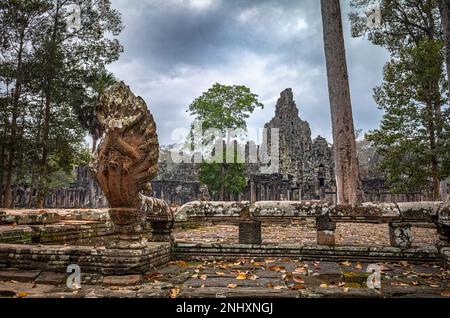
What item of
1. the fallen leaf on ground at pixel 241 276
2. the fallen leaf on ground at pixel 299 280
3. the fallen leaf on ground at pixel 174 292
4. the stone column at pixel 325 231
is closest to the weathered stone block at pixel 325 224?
the stone column at pixel 325 231

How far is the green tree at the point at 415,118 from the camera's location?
15562 millimetres

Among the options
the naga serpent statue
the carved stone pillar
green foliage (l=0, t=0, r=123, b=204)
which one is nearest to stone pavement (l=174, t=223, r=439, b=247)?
the carved stone pillar

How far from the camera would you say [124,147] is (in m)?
3.78

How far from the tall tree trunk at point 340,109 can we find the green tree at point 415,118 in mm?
7428

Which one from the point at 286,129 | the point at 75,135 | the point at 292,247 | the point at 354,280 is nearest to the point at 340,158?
the point at 292,247

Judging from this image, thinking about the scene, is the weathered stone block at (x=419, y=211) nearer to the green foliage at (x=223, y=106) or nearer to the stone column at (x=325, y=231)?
the stone column at (x=325, y=231)

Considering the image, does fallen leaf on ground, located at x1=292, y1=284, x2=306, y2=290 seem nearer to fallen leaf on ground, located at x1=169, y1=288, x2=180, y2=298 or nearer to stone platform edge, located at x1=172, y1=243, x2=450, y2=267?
fallen leaf on ground, located at x1=169, y1=288, x2=180, y2=298

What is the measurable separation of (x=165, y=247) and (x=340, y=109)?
7431 mm

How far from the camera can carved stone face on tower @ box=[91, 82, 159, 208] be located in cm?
377

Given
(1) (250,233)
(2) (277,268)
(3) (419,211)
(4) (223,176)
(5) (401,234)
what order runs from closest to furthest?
(2) (277,268), (3) (419,211), (5) (401,234), (1) (250,233), (4) (223,176)

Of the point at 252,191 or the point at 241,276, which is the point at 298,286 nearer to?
the point at 241,276

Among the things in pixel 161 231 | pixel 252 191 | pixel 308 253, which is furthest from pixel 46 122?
pixel 308 253

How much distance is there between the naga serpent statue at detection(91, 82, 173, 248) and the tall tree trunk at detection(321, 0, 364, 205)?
7078 millimetres
